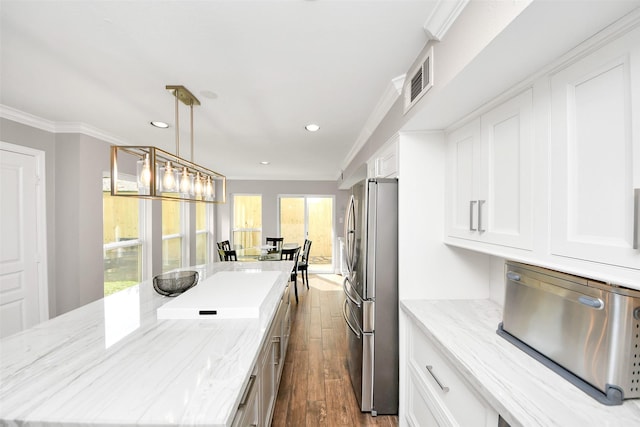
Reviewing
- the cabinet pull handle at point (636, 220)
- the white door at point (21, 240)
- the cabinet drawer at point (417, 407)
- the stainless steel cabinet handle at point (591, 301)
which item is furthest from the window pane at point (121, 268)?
the cabinet pull handle at point (636, 220)

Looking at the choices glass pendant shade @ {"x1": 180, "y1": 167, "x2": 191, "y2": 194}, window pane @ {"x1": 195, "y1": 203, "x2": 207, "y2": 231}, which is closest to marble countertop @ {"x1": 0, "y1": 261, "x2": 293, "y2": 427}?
glass pendant shade @ {"x1": 180, "y1": 167, "x2": 191, "y2": 194}

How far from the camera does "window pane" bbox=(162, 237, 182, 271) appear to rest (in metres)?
5.13

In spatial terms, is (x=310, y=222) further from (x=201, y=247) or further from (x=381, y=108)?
(x=381, y=108)

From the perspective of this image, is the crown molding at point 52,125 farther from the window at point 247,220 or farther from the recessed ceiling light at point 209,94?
the window at point 247,220

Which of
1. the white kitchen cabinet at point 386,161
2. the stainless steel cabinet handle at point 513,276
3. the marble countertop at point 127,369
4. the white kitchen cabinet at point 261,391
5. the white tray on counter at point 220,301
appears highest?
the white kitchen cabinet at point 386,161

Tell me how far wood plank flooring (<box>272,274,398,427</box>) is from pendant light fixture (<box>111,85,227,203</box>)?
178cm

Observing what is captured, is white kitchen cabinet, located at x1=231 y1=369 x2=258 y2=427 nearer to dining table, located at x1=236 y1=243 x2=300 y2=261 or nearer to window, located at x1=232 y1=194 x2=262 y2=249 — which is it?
dining table, located at x1=236 y1=243 x2=300 y2=261

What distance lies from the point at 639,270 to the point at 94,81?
294 centimetres

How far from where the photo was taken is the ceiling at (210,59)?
1.23m

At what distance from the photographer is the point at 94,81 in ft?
6.21

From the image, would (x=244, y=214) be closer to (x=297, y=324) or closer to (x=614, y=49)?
(x=297, y=324)

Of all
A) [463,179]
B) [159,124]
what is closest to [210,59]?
[159,124]

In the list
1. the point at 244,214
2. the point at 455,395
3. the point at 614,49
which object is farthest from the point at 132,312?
the point at 244,214

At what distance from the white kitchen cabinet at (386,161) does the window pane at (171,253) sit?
4324 mm
